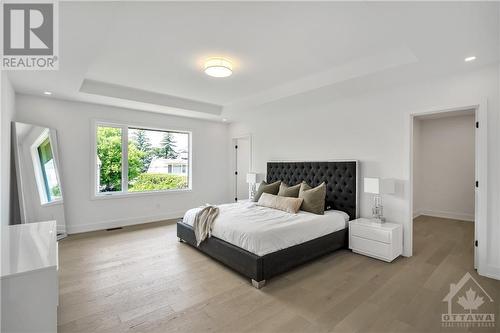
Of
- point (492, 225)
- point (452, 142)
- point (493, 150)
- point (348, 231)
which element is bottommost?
point (348, 231)

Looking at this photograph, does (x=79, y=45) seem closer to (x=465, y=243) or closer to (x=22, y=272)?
(x=22, y=272)

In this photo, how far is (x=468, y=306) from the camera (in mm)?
2207

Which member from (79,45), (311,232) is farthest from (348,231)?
(79,45)

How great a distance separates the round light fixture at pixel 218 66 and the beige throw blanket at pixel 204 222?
1978 millimetres

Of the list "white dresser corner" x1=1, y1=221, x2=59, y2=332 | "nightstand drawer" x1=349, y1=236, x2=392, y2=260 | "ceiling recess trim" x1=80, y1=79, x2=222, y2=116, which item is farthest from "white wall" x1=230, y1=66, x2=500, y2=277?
"white dresser corner" x1=1, y1=221, x2=59, y2=332

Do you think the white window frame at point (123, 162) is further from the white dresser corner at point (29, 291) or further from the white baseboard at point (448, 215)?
the white baseboard at point (448, 215)

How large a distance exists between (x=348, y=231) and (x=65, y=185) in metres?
5.01

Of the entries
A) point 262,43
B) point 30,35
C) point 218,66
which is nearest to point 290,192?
point 218,66

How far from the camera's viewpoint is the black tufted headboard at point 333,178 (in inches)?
153

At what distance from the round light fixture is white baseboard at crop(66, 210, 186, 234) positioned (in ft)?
12.2

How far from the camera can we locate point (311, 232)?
3.17m

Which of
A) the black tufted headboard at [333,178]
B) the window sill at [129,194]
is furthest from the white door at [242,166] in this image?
the black tufted headboard at [333,178]

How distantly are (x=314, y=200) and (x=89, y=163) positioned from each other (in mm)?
4273

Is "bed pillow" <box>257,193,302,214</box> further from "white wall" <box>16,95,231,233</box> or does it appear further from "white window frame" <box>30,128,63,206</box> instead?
"white window frame" <box>30,128,63,206</box>
